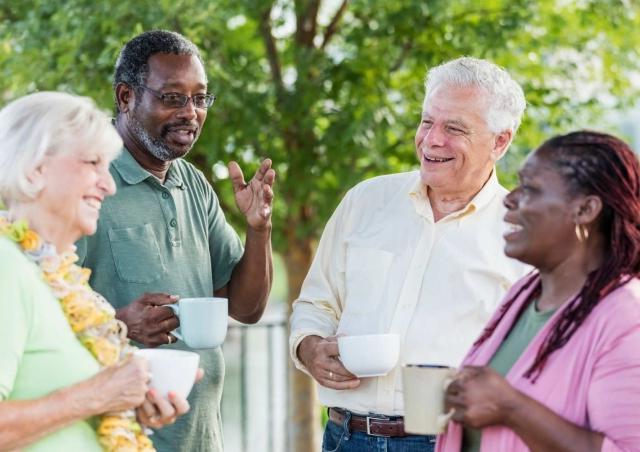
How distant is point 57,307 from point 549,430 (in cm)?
99

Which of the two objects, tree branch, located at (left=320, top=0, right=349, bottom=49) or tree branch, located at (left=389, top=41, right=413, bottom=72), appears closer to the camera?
tree branch, located at (left=389, top=41, right=413, bottom=72)

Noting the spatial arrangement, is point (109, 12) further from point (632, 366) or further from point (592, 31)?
point (632, 366)

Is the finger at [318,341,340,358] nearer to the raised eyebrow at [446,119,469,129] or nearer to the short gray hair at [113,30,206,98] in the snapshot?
the raised eyebrow at [446,119,469,129]

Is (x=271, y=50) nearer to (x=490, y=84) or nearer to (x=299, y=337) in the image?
(x=490, y=84)

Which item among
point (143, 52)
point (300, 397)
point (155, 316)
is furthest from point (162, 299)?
point (300, 397)

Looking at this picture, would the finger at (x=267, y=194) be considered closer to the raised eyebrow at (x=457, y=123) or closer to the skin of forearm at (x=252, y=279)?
the skin of forearm at (x=252, y=279)

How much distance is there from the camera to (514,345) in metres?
2.08

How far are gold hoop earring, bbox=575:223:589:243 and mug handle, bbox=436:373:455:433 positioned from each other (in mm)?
376

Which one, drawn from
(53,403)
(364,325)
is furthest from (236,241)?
(53,403)

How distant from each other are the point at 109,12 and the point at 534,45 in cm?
217

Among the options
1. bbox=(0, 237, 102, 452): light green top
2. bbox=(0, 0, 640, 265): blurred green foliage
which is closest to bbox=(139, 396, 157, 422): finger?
bbox=(0, 237, 102, 452): light green top

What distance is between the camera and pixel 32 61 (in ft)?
14.8

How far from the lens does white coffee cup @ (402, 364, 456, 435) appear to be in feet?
6.25

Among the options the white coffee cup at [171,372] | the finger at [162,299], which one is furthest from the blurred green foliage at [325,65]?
the white coffee cup at [171,372]
